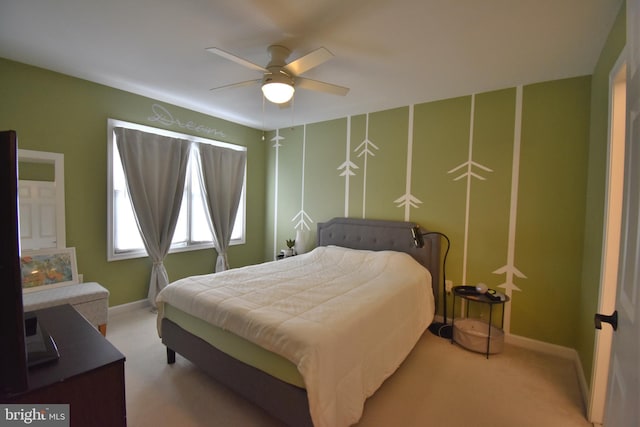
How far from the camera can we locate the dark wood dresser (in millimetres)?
929

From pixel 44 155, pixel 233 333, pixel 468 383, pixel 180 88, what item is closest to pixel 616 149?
pixel 468 383

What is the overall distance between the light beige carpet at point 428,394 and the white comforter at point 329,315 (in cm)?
26

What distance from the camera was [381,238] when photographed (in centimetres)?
352

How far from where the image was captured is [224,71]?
2646 mm

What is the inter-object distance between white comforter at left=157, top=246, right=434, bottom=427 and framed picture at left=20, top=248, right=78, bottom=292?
53.6 inches

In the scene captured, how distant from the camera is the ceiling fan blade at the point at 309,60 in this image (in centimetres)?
182

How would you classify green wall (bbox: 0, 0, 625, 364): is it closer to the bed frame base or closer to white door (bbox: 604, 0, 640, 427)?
white door (bbox: 604, 0, 640, 427)

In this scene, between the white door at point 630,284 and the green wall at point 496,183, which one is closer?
the white door at point 630,284

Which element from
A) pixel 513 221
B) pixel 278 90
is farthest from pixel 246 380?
pixel 513 221

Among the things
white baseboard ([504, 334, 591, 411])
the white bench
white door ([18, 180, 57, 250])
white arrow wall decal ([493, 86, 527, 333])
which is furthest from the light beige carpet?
white door ([18, 180, 57, 250])

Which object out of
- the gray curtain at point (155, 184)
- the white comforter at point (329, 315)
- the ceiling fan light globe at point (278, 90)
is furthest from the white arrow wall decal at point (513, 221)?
the gray curtain at point (155, 184)

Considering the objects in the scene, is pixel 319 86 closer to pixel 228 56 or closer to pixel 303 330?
pixel 228 56

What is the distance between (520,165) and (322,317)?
100 inches

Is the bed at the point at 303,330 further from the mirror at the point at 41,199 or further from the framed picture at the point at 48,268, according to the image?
the mirror at the point at 41,199
